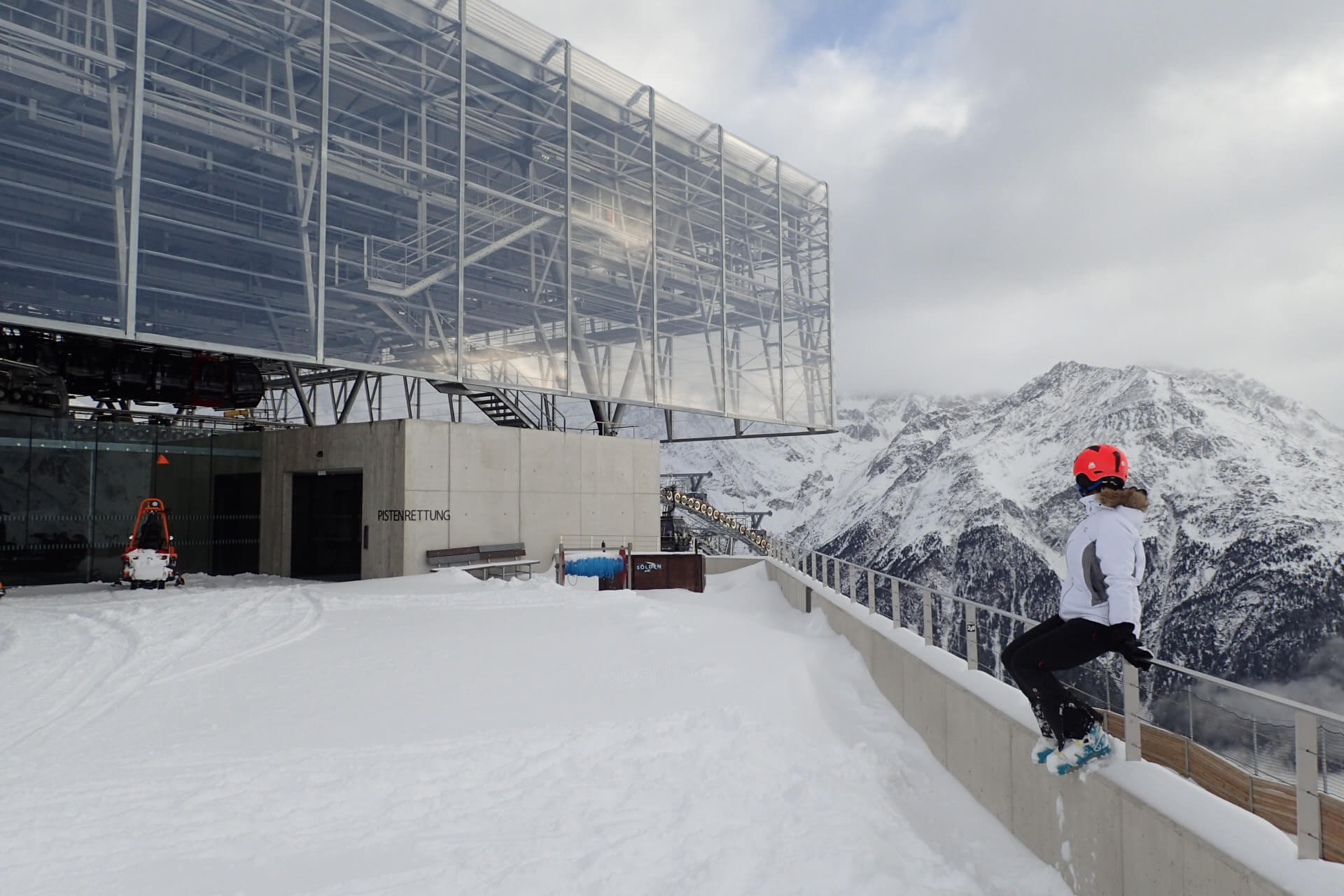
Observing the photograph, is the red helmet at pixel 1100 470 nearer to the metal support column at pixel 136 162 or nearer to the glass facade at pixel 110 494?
the metal support column at pixel 136 162

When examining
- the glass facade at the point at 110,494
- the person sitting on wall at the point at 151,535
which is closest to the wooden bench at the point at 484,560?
the person sitting on wall at the point at 151,535

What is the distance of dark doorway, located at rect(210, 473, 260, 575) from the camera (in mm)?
24078

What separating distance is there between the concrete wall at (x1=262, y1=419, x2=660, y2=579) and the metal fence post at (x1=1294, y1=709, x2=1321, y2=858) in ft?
63.6

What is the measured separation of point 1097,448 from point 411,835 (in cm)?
502

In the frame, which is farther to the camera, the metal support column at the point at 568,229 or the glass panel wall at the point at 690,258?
the glass panel wall at the point at 690,258

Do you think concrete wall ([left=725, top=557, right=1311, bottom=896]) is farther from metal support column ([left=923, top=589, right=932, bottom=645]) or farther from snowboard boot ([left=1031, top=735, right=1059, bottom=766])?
metal support column ([left=923, top=589, right=932, bottom=645])

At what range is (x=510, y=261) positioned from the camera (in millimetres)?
28094

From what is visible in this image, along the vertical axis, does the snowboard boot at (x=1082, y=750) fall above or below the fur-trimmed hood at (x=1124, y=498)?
below

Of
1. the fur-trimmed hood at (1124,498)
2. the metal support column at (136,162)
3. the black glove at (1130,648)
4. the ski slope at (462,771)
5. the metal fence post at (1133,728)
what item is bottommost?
the ski slope at (462,771)

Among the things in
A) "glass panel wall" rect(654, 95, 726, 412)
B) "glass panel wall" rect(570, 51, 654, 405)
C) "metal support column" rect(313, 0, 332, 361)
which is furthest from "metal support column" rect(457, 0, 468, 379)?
"glass panel wall" rect(654, 95, 726, 412)

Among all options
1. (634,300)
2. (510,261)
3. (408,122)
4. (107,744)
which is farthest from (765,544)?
(107,744)

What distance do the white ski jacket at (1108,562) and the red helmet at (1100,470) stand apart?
0.08 m

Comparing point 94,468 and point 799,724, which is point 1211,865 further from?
point 94,468

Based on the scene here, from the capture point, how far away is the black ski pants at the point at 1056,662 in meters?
4.89
